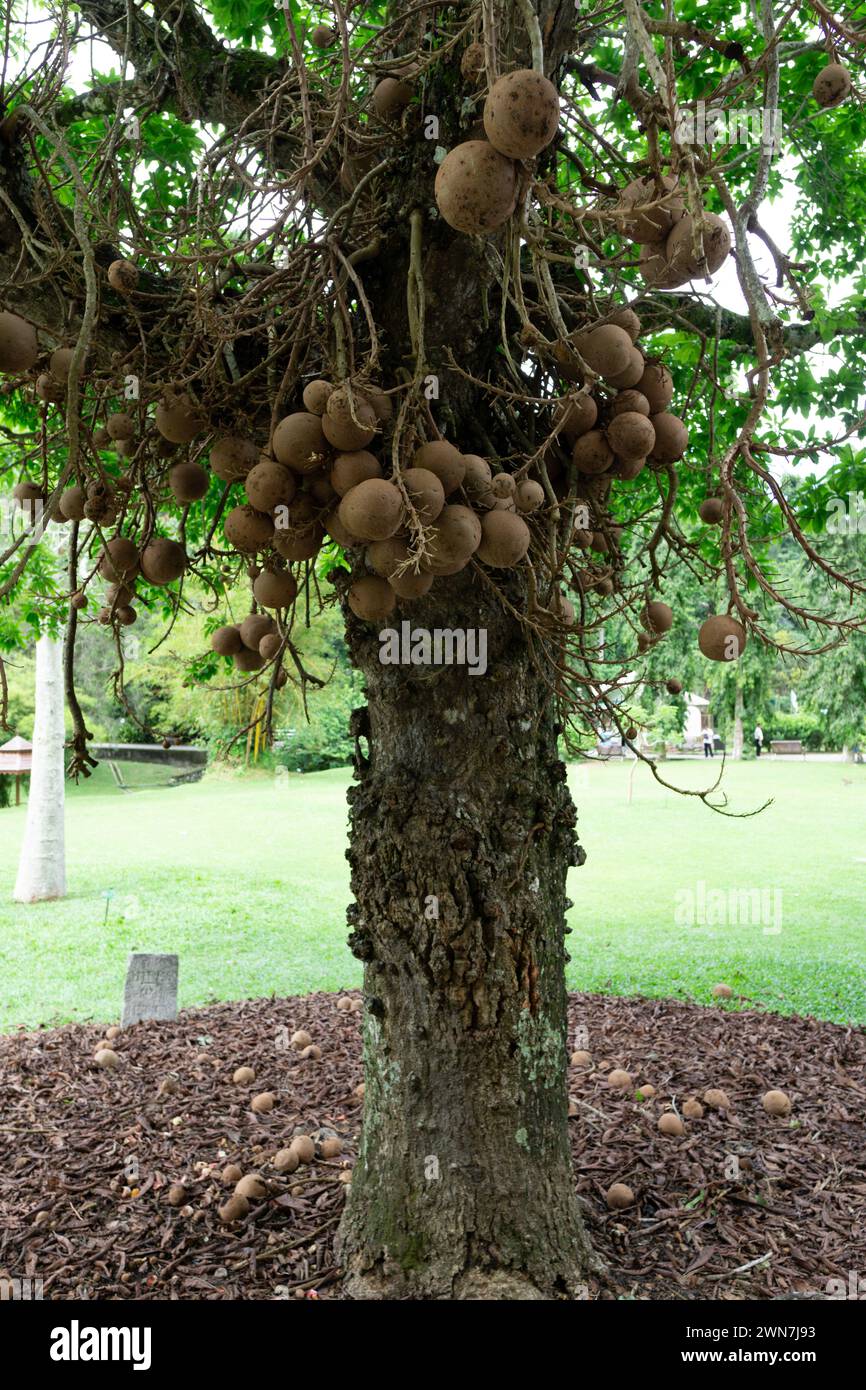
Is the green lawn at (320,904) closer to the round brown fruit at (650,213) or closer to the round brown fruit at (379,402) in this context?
the round brown fruit at (379,402)

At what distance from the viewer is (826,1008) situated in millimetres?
5895

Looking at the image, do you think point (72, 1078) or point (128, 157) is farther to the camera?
point (72, 1078)

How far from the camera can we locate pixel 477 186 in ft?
→ 4.42

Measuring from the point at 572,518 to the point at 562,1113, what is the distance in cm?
152

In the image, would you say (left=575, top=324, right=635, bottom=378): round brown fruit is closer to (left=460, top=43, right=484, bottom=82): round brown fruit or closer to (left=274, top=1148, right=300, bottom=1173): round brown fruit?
(left=460, top=43, right=484, bottom=82): round brown fruit

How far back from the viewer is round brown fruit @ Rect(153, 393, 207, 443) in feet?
6.81

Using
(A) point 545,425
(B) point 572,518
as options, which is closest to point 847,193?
(A) point 545,425

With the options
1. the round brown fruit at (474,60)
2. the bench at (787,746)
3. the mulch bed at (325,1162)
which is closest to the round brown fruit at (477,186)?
the round brown fruit at (474,60)

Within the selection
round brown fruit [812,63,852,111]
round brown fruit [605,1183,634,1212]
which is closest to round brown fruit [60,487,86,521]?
round brown fruit [812,63,852,111]

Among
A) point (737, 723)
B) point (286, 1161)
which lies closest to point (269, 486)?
point (286, 1161)

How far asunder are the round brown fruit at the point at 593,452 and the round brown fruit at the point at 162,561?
900mm

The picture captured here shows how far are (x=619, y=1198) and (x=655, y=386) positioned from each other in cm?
229

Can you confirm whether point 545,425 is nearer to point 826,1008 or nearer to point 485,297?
point 485,297

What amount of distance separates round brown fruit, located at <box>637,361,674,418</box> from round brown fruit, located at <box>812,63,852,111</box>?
55cm
